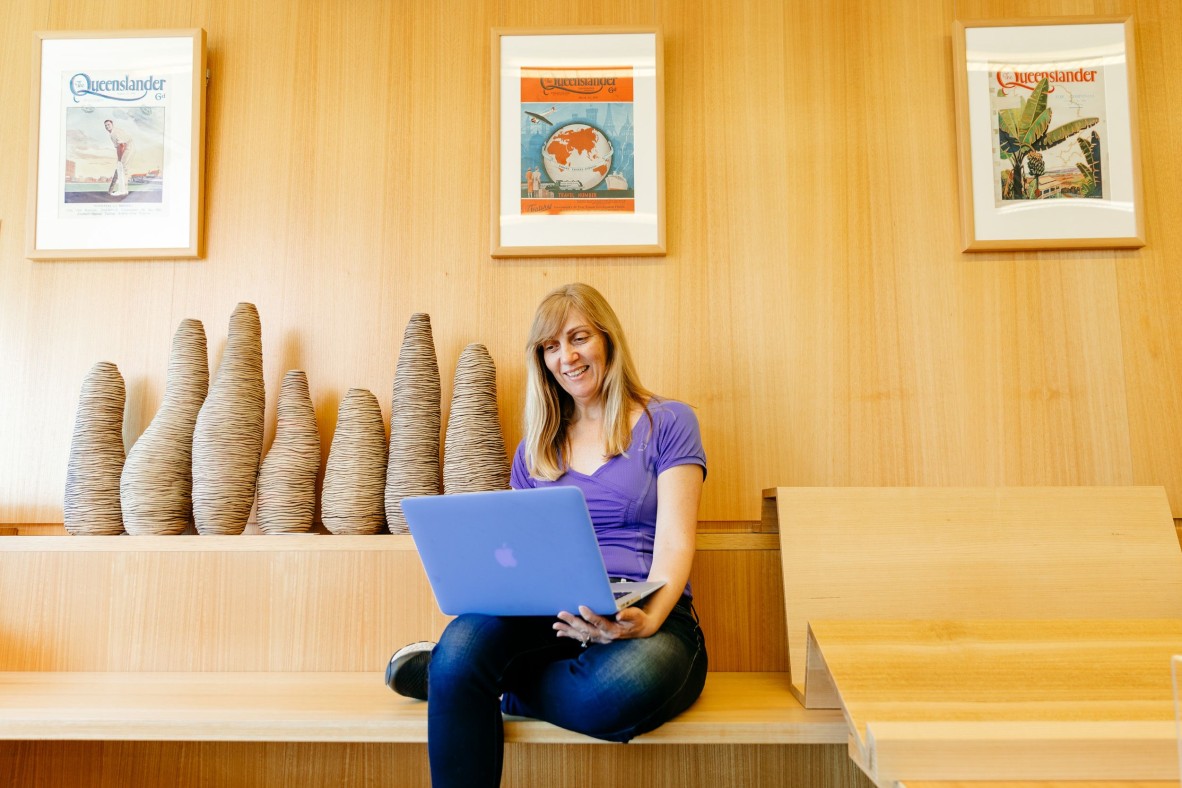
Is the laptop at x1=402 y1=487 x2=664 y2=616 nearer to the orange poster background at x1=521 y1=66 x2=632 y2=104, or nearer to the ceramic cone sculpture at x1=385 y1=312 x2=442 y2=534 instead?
the ceramic cone sculpture at x1=385 y1=312 x2=442 y2=534

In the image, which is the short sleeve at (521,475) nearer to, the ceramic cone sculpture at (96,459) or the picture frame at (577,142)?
the picture frame at (577,142)

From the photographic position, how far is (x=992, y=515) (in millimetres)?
1724

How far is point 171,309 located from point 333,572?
0.76 m

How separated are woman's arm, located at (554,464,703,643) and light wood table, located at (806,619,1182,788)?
9.7 inches

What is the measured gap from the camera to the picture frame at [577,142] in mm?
2021

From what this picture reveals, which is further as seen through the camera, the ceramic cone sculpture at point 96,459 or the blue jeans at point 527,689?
the ceramic cone sculpture at point 96,459

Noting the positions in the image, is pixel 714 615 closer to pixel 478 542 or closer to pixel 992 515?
pixel 992 515

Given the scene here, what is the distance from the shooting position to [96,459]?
6.12 ft

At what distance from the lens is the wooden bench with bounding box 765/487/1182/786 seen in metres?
1.09

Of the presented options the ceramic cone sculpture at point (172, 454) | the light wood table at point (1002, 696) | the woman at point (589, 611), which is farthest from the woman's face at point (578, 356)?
the ceramic cone sculpture at point (172, 454)

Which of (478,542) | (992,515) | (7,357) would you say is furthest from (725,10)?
(7,357)

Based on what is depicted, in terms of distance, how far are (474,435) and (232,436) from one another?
49cm

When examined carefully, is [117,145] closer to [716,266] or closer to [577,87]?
[577,87]

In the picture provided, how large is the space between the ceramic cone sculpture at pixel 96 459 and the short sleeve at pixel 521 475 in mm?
837
